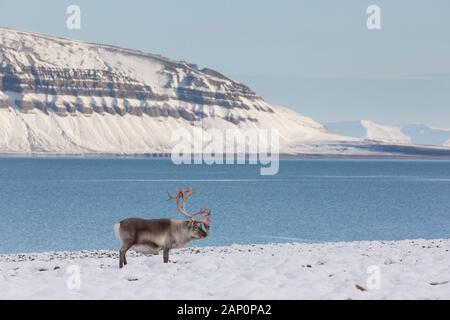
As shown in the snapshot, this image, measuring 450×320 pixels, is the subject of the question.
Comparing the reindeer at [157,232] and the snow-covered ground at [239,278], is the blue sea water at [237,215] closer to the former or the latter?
the snow-covered ground at [239,278]

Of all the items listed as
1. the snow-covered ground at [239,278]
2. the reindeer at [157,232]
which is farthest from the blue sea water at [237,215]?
the reindeer at [157,232]

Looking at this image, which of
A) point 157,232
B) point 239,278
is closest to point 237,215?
point 157,232

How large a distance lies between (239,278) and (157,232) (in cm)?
367

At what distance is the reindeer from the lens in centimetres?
2644

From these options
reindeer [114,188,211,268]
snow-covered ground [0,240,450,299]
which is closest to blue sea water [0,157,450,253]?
snow-covered ground [0,240,450,299]

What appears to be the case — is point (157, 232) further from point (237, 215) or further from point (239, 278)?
point (237, 215)

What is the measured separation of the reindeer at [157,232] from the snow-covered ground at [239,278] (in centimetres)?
57

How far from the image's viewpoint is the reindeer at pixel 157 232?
86.7 feet

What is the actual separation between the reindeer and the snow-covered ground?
568 millimetres

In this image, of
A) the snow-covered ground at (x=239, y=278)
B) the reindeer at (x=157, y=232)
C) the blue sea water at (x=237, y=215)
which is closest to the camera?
the snow-covered ground at (x=239, y=278)

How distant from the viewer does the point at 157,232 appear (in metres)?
26.8

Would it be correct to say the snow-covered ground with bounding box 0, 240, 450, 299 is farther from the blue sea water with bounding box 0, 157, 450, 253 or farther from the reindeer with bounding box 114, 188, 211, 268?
the blue sea water with bounding box 0, 157, 450, 253
